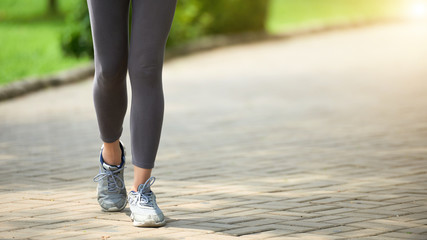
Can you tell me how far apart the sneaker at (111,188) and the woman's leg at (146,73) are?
180 mm

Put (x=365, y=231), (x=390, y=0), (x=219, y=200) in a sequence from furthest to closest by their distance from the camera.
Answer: (x=390, y=0)
(x=219, y=200)
(x=365, y=231)

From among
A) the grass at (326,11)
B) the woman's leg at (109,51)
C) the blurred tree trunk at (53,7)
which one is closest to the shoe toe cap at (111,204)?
the woman's leg at (109,51)

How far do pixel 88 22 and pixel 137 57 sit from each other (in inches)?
355

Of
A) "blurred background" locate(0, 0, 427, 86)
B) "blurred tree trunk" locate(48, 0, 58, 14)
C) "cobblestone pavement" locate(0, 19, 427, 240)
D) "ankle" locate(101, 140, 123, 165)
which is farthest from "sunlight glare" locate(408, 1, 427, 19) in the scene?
"ankle" locate(101, 140, 123, 165)

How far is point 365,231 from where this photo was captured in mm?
3361

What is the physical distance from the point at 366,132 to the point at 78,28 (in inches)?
299

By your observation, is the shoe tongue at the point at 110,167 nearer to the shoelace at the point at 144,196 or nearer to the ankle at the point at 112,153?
the ankle at the point at 112,153

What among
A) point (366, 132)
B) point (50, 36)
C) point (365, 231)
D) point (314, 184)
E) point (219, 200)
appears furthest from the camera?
point (50, 36)

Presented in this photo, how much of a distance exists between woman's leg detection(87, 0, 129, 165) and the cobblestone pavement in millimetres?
552

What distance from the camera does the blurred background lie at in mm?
12523

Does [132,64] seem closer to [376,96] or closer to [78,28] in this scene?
[376,96]

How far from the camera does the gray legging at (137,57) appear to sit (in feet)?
11.3

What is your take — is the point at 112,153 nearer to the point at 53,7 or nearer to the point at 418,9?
the point at 53,7

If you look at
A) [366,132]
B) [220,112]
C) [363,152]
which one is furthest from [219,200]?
[220,112]
